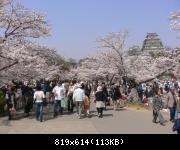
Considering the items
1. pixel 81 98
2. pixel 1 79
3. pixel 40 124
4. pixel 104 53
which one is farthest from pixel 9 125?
pixel 104 53

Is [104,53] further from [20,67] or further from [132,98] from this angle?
[20,67]

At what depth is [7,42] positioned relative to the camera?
78.8 feet

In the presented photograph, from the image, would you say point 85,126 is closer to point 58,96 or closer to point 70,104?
point 58,96

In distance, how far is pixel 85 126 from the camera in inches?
698

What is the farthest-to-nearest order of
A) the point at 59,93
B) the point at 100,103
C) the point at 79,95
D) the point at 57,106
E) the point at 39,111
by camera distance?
1. the point at 57,106
2. the point at 59,93
3. the point at 100,103
4. the point at 79,95
5. the point at 39,111

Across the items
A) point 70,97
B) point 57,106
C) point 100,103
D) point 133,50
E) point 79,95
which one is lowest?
point 57,106

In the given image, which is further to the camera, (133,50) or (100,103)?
(133,50)

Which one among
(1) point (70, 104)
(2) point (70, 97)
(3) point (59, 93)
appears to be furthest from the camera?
(1) point (70, 104)

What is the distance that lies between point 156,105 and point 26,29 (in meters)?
9.11

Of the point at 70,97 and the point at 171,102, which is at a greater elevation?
the point at 70,97

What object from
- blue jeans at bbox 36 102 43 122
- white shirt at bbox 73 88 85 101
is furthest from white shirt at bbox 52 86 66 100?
blue jeans at bbox 36 102 43 122

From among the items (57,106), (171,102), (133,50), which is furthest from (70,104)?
(133,50)

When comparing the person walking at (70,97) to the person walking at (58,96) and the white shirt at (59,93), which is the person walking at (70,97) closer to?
the person walking at (58,96)

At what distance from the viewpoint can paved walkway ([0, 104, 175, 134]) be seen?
16.2 metres
